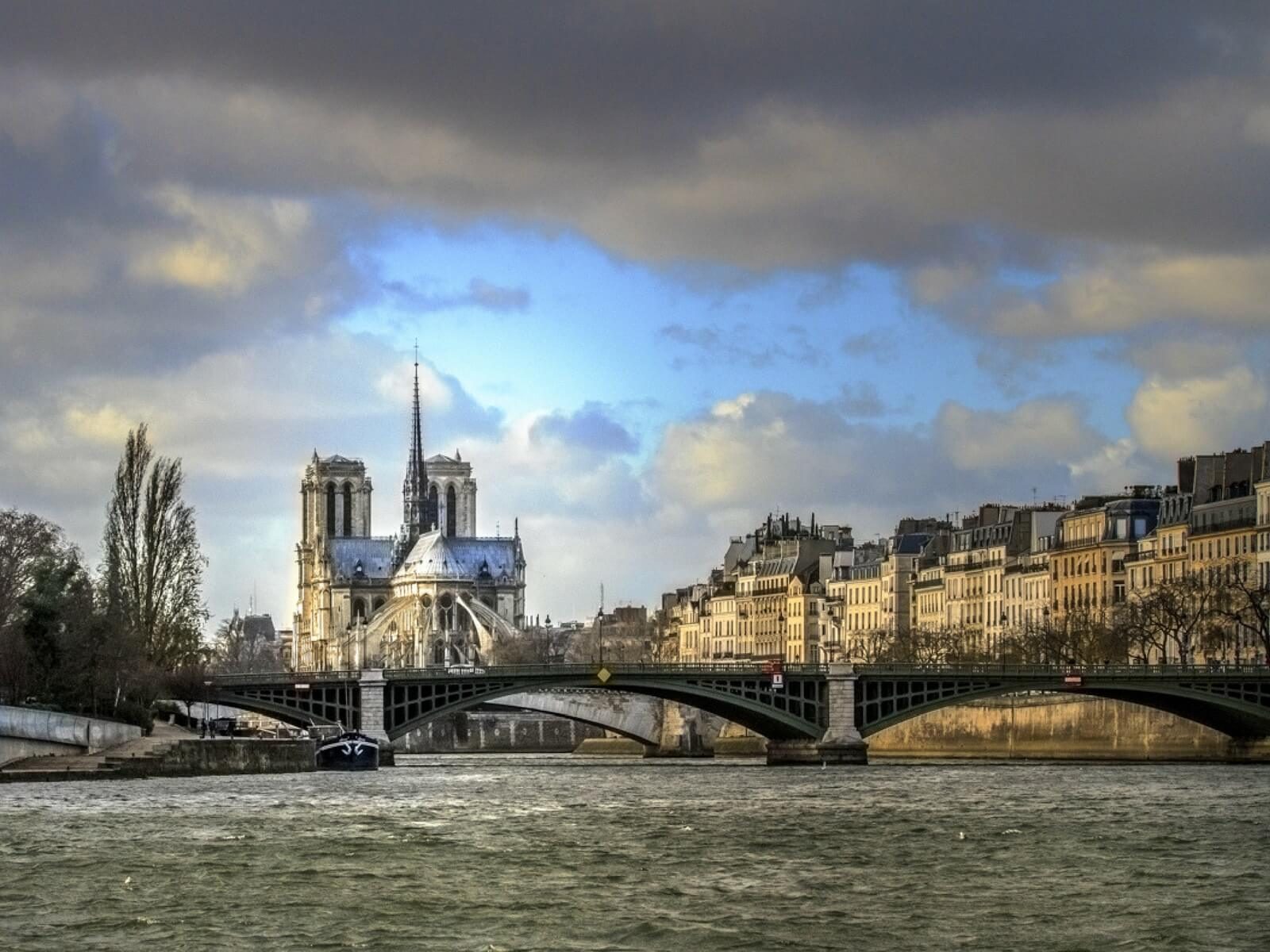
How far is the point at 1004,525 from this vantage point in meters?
167

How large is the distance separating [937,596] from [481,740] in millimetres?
27607

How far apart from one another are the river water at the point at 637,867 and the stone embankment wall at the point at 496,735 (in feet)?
287

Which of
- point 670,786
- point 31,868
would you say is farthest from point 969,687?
point 31,868

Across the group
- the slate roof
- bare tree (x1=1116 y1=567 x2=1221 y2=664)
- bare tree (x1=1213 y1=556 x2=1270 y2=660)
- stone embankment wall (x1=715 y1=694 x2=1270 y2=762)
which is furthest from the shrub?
the slate roof

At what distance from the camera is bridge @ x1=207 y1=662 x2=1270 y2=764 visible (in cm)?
10556

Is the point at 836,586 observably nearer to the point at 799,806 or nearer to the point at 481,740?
the point at 481,740

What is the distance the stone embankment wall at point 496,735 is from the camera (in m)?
174

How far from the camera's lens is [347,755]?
332 feet

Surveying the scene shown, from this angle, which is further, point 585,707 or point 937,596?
point 937,596

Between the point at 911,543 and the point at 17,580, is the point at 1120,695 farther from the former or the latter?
the point at 911,543

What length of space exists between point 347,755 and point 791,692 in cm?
1862

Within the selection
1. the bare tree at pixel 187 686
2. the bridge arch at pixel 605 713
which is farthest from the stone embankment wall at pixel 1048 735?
the bare tree at pixel 187 686

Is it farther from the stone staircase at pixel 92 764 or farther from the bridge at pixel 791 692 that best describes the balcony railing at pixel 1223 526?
the stone staircase at pixel 92 764

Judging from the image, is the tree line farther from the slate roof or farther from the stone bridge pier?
the slate roof
